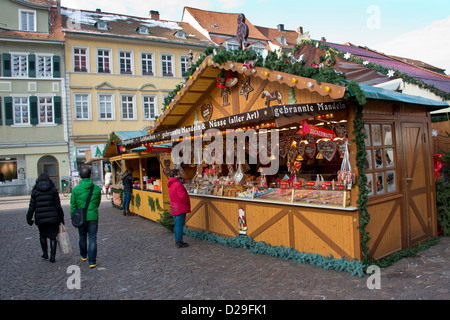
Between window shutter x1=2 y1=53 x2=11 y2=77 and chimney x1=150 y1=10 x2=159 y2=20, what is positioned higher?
chimney x1=150 y1=10 x2=159 y2=20

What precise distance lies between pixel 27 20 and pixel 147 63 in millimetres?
8648

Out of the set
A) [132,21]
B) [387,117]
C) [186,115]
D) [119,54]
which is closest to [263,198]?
[387,117]

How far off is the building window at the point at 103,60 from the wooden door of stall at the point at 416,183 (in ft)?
78.7

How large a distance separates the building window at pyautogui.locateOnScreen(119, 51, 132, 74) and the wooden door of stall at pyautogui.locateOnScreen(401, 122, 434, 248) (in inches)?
941

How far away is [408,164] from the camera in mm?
6406

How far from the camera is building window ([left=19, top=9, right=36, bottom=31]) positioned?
24.8 metres

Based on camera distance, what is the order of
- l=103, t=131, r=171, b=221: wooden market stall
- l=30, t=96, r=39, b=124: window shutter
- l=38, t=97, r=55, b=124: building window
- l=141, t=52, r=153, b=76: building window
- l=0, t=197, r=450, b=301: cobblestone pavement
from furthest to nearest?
l=141, t=52, r=153, b=76: building window → l=38, t=97, r=55, b=124: building window → l=30, t=96, r=39, b=124: window shutter → l=103, t=131, r=171, b=221: wooden market stall → l=0, t=197, r=450, b=301: cobblestone pavement

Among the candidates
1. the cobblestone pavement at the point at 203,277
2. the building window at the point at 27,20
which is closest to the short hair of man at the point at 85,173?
the cobblestone pavement at the point at 203,277

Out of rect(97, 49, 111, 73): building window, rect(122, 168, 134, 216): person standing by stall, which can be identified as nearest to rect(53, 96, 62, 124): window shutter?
rect(97, 49, 111, 73): building window

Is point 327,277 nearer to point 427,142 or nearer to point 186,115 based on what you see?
point 427,142

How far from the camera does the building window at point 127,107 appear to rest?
27.0m

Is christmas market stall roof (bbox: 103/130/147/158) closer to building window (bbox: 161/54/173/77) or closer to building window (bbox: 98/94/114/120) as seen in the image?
building window (bbox: 98/94/114/120)

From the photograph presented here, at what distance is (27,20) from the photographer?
25062 millimetres

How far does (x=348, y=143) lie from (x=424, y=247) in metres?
2.66
